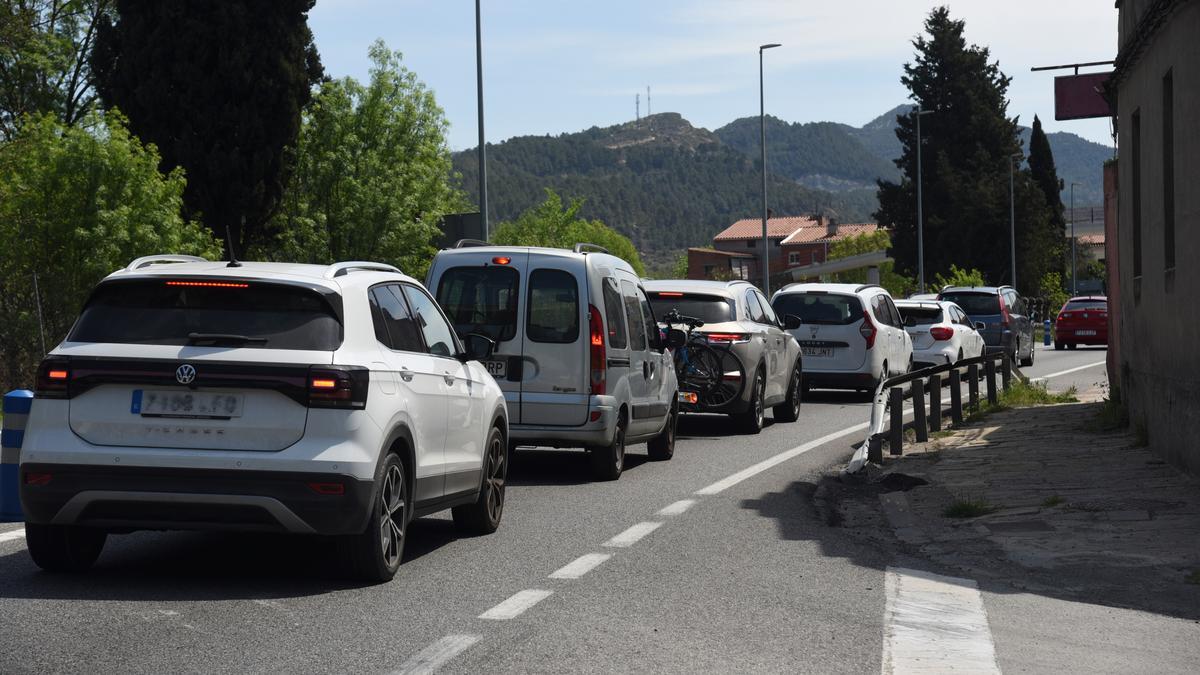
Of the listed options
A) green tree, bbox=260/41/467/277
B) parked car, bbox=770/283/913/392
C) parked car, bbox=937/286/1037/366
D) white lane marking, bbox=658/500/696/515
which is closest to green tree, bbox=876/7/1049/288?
green tree, bbox=260/41/467/277

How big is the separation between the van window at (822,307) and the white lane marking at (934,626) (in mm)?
14971

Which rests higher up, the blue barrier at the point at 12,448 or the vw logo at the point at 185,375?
the vw logo at the point at 185,375

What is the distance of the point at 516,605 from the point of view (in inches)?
298

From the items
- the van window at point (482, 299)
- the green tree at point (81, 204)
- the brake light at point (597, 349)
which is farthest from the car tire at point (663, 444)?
the green tree at point (81, 204)

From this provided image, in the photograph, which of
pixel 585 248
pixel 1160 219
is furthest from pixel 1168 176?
pixel 585 248

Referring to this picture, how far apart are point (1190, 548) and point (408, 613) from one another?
4.83 metres

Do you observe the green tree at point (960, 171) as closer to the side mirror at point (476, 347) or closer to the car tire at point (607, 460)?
the car tire at point (607, 460)

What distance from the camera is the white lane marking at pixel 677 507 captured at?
11.5 meters

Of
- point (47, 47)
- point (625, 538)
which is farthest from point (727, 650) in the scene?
point (47, 47)

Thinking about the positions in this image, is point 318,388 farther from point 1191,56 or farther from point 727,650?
point 1191,56

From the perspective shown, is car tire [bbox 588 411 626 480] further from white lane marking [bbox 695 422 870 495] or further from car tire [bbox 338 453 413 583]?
car tire [bbox 338 453 413 583]

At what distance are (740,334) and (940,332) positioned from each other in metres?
10.4

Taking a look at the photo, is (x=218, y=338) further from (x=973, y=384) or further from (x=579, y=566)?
(x=973, y=384)

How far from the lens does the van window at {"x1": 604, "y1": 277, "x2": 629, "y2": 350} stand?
44.4 feet
